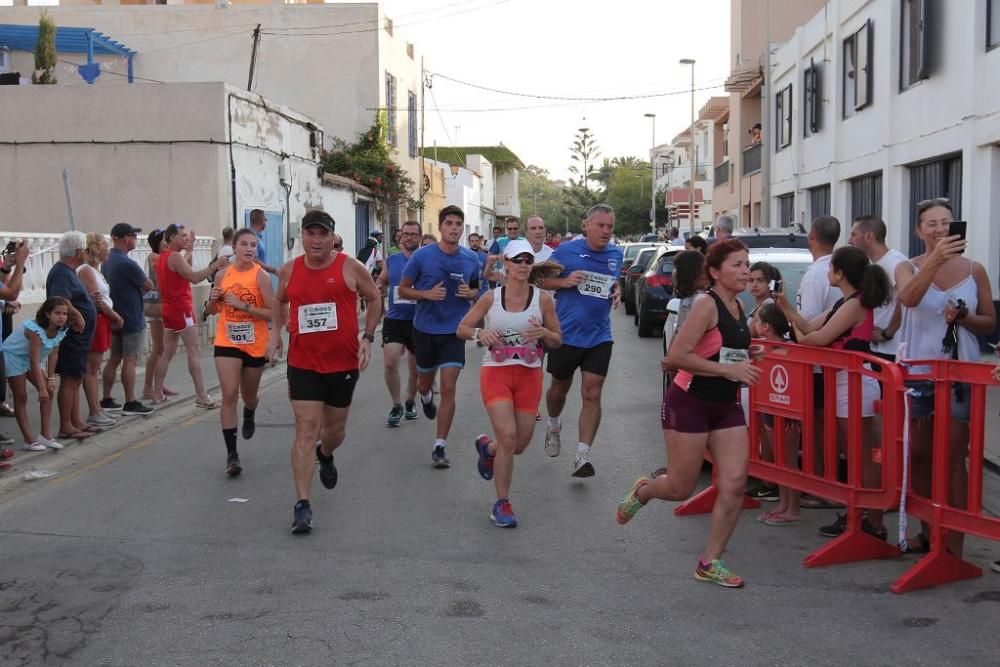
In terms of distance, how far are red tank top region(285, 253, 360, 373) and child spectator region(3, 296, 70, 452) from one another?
3243mm

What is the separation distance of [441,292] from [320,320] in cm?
217

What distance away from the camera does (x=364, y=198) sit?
105 ft

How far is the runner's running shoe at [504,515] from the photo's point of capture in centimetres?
669

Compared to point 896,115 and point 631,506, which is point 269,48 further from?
point 631,506

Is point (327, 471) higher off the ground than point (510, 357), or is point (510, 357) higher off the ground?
point (510, 357)

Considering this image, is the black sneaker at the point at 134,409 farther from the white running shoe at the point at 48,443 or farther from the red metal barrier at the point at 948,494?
the red metal barrier at the point at 948,494

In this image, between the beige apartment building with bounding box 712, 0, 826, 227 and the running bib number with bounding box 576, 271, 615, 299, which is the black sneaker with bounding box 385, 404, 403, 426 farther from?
the beige apartment building with bounding box 712, 0, 826, 227

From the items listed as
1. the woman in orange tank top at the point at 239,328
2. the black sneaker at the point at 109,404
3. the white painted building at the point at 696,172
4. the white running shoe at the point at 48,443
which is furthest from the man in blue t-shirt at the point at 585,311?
the white painted building at the point at 696,172

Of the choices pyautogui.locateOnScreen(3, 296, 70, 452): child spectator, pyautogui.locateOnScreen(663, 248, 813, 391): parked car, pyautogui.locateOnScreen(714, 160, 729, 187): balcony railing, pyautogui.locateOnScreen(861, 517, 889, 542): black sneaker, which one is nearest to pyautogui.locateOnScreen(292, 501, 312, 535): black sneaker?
pyautogui.locateOnScreen(861, 517, 889, 542): black sneaker

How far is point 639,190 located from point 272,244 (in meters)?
79.9

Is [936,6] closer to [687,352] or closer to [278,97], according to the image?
[687,352]

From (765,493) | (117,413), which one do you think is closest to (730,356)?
(765,493)

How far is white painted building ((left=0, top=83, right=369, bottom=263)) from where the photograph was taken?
765 inches

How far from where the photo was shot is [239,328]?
27.5 feet
